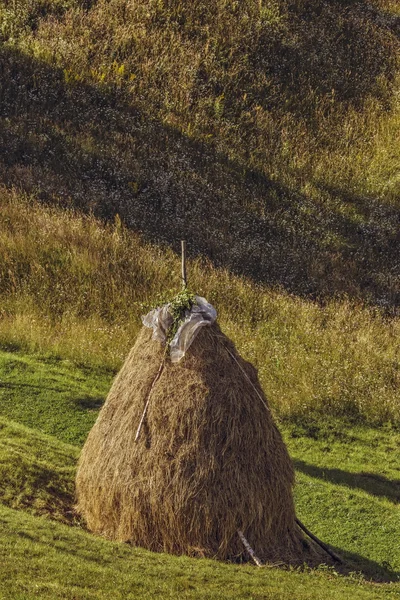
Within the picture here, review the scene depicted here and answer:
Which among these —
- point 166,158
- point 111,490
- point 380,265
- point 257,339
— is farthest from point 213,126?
point 111,490

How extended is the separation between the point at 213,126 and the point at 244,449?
74.2 ft

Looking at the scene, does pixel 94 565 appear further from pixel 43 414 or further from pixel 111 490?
pixel 43 414

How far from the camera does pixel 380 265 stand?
1135 inches

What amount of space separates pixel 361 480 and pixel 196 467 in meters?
5.79

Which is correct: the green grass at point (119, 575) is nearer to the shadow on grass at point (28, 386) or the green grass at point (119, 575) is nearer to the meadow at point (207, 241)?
the meadow at point (207, 241)

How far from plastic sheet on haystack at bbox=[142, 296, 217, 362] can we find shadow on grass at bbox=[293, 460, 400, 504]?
5.51 m

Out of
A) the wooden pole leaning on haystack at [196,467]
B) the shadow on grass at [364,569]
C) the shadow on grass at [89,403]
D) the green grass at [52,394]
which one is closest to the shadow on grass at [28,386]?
the green grass at [52,394]

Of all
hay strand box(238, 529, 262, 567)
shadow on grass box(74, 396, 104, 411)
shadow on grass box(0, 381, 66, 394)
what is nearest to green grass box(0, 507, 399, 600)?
hay strand box(238, 529, 262, 567)

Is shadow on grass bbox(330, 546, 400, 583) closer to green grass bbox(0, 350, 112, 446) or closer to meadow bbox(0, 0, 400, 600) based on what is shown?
meadow bbox(0, 0, 400, 600)

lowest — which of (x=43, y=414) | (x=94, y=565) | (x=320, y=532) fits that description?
(x=43, y=414)

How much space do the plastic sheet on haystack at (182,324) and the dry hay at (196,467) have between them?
120 mm

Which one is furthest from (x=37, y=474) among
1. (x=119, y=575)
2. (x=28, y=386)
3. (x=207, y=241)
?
(x=207, y=241)

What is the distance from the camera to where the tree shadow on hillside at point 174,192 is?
27797 millimetres

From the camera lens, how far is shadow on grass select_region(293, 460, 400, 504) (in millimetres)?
16156
